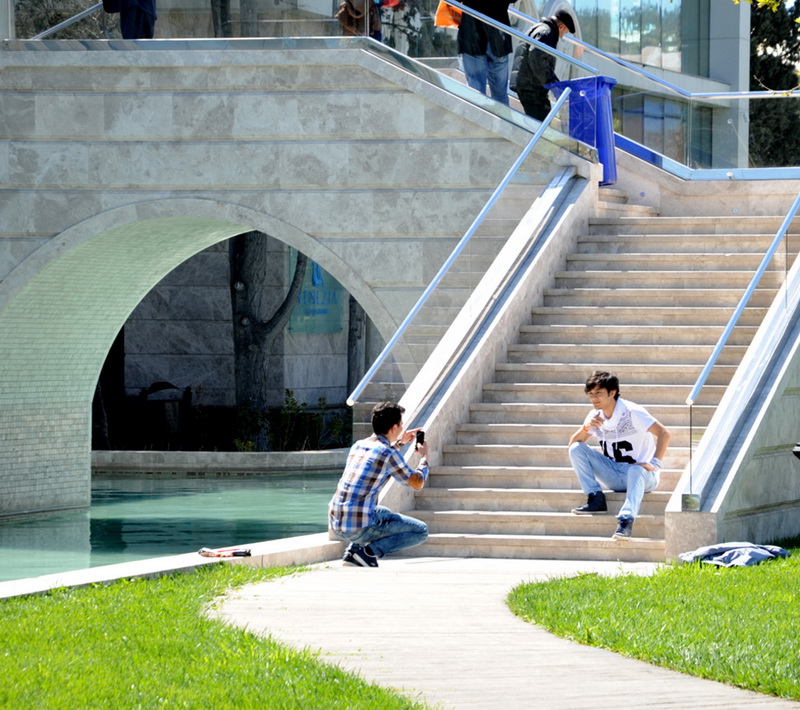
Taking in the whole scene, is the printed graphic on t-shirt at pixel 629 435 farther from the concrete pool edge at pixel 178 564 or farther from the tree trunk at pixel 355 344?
the tree trunk at pixel 355 344

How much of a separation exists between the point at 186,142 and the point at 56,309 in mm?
2926

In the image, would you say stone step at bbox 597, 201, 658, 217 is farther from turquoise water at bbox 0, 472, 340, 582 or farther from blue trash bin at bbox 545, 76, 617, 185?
turquoise water at bbox 0, 472, 340, 582

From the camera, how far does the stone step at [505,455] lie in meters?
12.0

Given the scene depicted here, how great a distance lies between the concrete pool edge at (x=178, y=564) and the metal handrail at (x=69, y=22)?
782 cm

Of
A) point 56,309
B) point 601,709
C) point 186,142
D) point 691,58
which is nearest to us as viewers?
point 601,709

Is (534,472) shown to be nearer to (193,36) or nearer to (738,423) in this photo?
(738,423)

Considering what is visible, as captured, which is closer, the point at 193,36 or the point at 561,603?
the point at 561,603

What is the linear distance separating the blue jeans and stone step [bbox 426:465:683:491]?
5.49 metres

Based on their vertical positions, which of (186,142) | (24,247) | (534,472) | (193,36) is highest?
(193,36)

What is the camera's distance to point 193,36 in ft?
52.2

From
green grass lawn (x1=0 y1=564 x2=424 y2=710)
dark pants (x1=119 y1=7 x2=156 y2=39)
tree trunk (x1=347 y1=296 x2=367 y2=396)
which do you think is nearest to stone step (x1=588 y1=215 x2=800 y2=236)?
dark pants (x1=119 y1=7 x2=156 y2=39)

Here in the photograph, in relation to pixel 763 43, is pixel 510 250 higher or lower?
lower

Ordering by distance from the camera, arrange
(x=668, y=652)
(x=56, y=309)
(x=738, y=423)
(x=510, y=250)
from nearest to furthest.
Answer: (x=668, y=652) < (x=738, y=423) < (x=510, y=250) < (x=56, y=309)

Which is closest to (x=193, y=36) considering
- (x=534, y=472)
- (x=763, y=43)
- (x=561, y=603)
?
(x=534, y=472)
